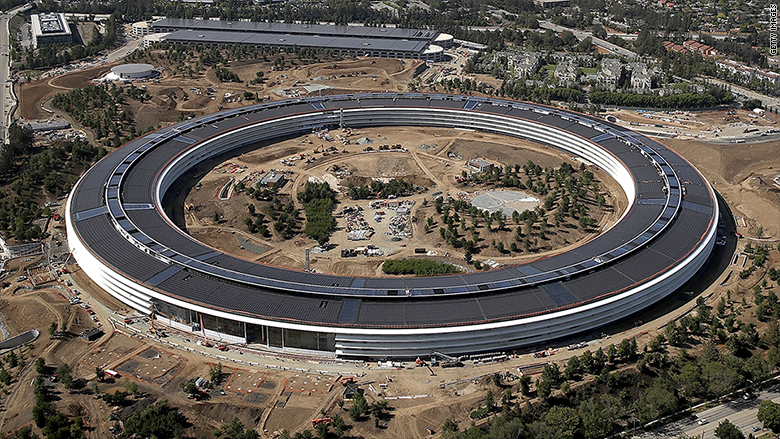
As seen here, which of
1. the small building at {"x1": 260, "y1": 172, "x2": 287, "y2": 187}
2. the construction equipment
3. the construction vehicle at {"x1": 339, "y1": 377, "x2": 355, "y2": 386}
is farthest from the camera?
the small building at {"x1": 260, "y1": 172, "x2": 287, "y2": 187}

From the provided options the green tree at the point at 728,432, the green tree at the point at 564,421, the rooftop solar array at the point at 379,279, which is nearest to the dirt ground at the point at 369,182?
the rooftop solar array at the point at 379,279

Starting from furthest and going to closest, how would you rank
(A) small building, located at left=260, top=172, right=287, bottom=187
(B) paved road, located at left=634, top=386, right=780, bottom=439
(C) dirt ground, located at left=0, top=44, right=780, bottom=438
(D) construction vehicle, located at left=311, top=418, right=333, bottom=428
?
(A) small building, located at left=260, top=172, right=287, bottom=187, (C) dirt ground, located at left=0, top=44, right=780, bottom=438, (B) paved road, located at left=634, top=386, right=780, bottom=439, (D) construction vehicle, located at left=311, top=418, right=333, bottom=428

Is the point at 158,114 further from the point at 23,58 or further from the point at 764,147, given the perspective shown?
the point at 764,147

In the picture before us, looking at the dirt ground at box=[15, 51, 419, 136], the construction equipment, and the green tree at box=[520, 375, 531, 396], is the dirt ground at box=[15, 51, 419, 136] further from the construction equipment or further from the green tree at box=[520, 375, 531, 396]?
the green tree at box=[520, 375, 531, 396]

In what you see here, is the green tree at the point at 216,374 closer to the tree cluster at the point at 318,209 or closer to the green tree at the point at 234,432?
the green tree at the point at 234,432

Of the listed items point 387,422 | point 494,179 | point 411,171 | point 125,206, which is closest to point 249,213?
point 125,206

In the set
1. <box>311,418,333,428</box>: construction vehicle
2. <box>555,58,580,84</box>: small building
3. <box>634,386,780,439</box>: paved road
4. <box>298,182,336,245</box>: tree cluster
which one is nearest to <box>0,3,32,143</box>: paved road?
<box>298,182,336,245</box>: tree cluster

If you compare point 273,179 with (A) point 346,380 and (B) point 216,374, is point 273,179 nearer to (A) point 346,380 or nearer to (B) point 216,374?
(B) point 216,374
